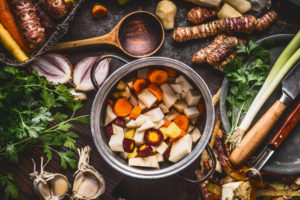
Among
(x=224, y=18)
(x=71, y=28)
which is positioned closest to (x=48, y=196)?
(x=71, y=28)

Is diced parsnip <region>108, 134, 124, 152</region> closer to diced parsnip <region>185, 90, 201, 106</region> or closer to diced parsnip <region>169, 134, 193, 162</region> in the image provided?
diced parsnip <region>169, 134, 193, 162</region>

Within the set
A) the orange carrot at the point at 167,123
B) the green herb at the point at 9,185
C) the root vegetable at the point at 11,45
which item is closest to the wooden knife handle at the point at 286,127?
the orange carrot at the point at 167,123

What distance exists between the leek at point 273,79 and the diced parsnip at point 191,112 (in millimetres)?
352

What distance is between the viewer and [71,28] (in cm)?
212

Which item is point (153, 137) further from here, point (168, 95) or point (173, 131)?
point (168, 95)

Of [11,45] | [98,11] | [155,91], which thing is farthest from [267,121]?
[11,45]

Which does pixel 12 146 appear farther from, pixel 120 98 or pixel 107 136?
pixel 120 98

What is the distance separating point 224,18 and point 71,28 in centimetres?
128

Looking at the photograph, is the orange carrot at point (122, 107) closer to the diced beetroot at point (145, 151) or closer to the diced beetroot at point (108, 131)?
the diced beetroot at point (108, 131)

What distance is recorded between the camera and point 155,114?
1.81m

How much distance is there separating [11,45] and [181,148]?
1506mm

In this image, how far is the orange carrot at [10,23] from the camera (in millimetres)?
1909

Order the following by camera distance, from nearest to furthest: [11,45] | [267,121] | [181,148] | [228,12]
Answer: [181,148] < [267,121] < [11,45] < [228,12]

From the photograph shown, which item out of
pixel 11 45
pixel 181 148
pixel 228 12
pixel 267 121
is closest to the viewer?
pixel 181 148
